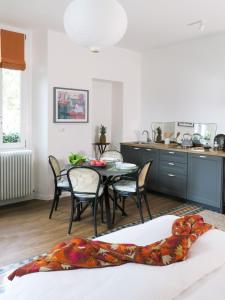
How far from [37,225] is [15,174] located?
3.88 ft

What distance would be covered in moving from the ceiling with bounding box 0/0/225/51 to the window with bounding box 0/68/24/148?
80 cm

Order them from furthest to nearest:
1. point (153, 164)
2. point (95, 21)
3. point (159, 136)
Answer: point (159, 136)
point (153, 164)
point (95, 21)

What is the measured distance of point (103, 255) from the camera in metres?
1.61

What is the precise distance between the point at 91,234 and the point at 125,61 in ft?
12.1

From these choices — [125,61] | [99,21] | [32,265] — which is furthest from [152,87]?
[32,265]

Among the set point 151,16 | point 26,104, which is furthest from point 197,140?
point 26,104

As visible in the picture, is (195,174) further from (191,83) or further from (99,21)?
(99,21)

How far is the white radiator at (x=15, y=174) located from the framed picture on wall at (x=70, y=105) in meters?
0.81

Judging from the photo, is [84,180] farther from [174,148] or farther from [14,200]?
[174,148]

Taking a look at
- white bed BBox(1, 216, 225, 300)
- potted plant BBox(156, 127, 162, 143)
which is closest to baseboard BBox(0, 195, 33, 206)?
potted plant BBox(156, 127, 162, 143)

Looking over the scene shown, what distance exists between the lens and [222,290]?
141 cm

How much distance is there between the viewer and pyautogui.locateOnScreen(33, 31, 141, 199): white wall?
16.0ft

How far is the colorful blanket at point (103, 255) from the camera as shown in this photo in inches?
61.3

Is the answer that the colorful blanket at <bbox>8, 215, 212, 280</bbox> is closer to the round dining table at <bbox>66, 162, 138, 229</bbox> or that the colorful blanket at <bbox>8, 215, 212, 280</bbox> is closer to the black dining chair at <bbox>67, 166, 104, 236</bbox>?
the black dining chair at <bbox>67, 166, 104, 236</bbox>
